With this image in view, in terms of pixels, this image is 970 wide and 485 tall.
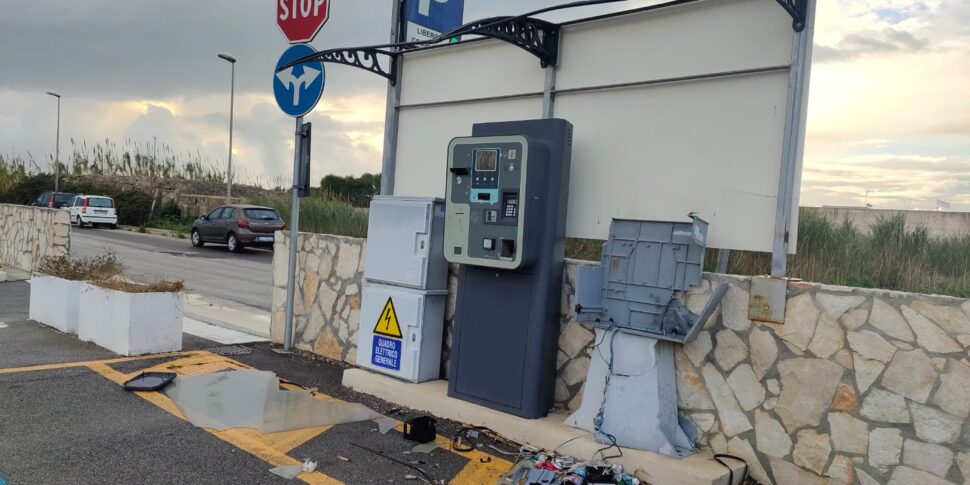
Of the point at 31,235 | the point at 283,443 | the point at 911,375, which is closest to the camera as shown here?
the point at 911,375

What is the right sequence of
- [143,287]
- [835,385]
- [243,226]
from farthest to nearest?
[243,226] < [143,287] < [835,385]

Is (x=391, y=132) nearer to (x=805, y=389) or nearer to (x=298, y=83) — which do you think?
(x=298, y=83)

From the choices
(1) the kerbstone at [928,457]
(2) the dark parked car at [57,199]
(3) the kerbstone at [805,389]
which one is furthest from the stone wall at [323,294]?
(2) the dark parked car at [57,199]

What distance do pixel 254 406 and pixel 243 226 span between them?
16.4 metres

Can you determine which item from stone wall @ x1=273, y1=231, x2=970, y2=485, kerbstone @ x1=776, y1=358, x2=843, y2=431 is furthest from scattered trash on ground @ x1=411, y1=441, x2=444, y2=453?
kerbstone @ x1=776, y1=358, x2=843, y2=431

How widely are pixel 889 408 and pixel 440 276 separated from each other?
3.34 metres

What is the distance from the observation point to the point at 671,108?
490 cm

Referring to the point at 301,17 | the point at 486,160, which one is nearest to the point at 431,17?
the point at 301,17

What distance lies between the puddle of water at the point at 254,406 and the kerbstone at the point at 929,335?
335 cm

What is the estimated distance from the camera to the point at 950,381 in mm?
3551

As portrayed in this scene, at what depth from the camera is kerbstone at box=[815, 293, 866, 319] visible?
3.83 meters

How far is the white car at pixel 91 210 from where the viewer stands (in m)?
30.1

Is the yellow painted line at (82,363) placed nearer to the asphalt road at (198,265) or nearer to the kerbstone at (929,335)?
the asphalt road at (198,265)

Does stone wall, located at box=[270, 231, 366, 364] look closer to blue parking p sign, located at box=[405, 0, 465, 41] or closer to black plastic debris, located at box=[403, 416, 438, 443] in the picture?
black plastic debris, located at box=[403, 416, 438, 443]
